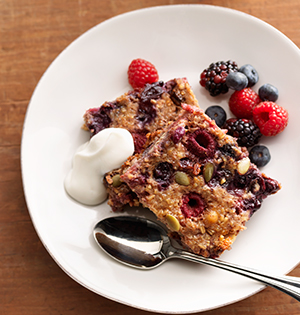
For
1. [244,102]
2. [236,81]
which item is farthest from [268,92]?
[236,81]

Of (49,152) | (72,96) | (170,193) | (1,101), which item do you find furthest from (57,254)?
(1,101)

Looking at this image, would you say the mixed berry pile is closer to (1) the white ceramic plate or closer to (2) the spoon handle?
(1) the white ceramic plate

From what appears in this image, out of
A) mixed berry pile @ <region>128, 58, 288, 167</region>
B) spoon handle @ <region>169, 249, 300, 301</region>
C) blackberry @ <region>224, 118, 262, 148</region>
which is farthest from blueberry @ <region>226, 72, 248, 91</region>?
spoon handle @ <region>169, 249, 300, 301</region>

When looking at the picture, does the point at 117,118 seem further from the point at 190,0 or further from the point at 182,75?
the point at 190,0

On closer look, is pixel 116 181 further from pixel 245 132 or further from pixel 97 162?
pixel 245 132

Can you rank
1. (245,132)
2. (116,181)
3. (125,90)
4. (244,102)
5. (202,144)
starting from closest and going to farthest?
(202,144), (116,181), (245,132), (244,102), (125,90)

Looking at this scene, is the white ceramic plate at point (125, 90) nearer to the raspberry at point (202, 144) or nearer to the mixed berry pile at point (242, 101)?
the mixed berry pile at point (242, 101)

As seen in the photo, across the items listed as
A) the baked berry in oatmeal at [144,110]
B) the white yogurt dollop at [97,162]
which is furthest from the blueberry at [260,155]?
the white yogurt dollop at [97,162]
